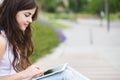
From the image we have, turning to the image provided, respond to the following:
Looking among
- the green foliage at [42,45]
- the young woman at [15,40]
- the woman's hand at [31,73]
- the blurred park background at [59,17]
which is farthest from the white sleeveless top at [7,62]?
the green foliage at [42,45]

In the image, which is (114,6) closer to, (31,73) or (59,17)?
(59,17)

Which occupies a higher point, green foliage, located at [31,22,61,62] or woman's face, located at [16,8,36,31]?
woman's face, located at [16,8,36,31]

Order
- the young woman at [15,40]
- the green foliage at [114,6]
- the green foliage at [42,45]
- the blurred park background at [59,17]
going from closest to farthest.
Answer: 1. the young woman at [15,40]
2. the green foliage at [42,45]
3. the blurred park background at [59,17]
4. the green foliage at [114,6]

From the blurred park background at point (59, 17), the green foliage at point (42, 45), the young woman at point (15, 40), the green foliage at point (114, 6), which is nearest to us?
the young woman at point (15, 40)

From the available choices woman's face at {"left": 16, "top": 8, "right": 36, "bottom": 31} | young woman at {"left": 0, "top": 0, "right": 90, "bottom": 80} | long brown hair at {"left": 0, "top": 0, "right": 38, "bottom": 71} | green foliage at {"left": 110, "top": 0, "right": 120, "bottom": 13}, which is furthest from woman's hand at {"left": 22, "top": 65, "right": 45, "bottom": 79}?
green foliage at {"left": 110, "top": 0, "right": 120, "bottom": 13}

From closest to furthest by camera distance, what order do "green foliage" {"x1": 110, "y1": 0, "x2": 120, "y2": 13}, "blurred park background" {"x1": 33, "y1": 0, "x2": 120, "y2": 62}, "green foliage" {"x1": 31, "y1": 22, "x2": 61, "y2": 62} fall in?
"green foliage" {"x1": 31, "y1": 22, "x2": 61, "y2": 62}
"blurred park background" {"x1": 33, "y1": 0, "x2": 120, "y2": 62}
"green foliage" {"x1": 110, "y1": 0, "x2": 120, "y2": 13}

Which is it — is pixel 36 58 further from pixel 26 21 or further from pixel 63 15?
pixel 63 15

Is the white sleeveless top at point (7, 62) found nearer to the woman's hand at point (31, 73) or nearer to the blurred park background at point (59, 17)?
the woman's hand at point (31, 73)

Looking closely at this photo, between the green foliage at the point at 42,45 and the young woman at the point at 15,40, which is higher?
the young woman at the point at 15,40

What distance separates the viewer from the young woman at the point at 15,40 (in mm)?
3119

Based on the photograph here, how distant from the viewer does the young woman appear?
3.12 metres

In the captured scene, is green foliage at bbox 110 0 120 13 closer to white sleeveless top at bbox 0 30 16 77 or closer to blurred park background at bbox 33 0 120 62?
blurred park background at bbox 33 0 120 62

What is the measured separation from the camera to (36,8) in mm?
3357

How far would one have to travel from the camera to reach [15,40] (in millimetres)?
3240
